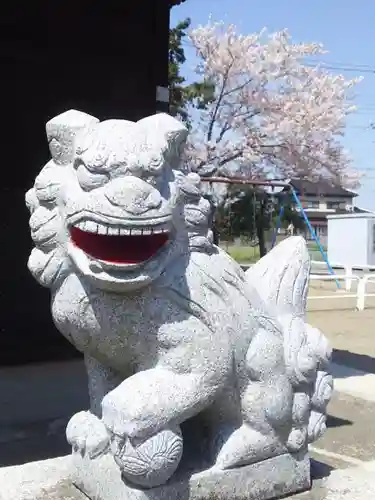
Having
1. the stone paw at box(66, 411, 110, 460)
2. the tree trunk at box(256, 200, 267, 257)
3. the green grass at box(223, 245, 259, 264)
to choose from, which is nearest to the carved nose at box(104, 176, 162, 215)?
the stone paw at box(66, 411, 110, 460)

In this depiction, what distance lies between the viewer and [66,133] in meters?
2.26

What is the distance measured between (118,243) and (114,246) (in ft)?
0.05

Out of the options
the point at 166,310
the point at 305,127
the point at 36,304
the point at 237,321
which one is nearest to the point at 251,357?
the point at 237,321

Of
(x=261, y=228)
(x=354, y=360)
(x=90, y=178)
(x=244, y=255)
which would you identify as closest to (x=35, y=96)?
(x=354, y=360)

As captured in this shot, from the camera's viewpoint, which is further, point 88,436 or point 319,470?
point 319,470

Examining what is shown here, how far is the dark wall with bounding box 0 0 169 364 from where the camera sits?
5770 mm

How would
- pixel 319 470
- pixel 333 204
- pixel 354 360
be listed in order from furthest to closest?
pixel 333 204, pixel 354 360, pixel 319 470

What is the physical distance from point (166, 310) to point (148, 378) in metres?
0.23

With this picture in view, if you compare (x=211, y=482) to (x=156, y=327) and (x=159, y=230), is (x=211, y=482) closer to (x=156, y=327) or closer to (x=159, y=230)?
(x=156, y=327)

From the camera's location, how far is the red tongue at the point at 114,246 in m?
2.14

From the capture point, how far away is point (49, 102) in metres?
5.89

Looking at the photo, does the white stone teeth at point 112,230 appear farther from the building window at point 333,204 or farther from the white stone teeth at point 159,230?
the building window at point 333,204

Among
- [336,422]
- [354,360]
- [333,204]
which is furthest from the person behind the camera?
[333,204]

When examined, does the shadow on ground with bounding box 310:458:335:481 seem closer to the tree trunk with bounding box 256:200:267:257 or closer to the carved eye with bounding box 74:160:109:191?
the carved eye with bounding box 74:160:109:191
